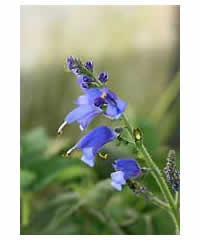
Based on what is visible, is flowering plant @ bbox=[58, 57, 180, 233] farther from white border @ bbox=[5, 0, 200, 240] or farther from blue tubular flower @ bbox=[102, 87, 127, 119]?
white border @ bbox=[5, 0, 200, 240]

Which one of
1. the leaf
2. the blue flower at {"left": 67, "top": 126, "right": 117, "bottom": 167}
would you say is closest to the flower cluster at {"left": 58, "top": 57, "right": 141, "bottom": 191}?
the blue flower at {"left": 67, "top": 126, "right": 117, "bottom": 167}
